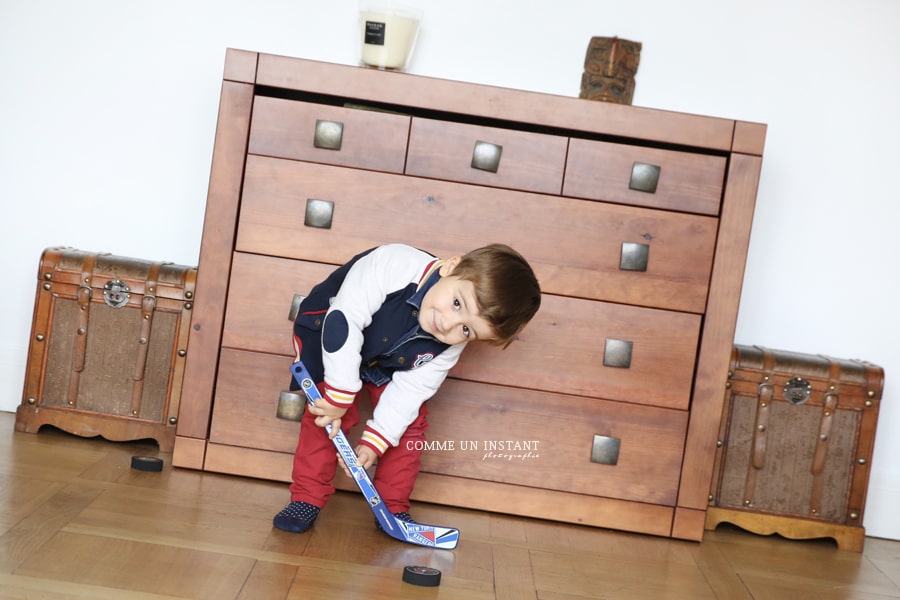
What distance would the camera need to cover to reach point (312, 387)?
1916mm

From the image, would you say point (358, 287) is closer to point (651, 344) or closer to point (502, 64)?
point (651, 344)

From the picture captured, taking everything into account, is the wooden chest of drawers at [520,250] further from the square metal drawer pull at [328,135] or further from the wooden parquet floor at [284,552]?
the wooden parquet floor at [284,552]

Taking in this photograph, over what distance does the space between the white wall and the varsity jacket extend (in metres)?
0.83

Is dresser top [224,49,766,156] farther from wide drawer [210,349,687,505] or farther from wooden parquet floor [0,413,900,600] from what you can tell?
wooden parquet floor [0,413,900,600]

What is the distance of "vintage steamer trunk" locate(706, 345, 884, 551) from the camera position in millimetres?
2404

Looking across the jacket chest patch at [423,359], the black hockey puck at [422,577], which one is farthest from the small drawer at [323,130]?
the black hockey puck at [422,577]

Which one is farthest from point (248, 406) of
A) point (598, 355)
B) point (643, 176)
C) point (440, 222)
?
point (643, 176)

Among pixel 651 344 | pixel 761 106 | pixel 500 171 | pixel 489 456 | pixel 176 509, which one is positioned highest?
pixel 761 106

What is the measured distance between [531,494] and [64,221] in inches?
63.1

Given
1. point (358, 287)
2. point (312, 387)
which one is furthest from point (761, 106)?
point (312, 387)

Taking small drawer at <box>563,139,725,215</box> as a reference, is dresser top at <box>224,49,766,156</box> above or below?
above

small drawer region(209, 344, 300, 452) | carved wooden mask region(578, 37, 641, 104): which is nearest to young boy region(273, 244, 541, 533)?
small drawer region(209, 344, 300, 452)

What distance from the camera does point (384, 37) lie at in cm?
233

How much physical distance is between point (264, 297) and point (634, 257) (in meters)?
0.93
